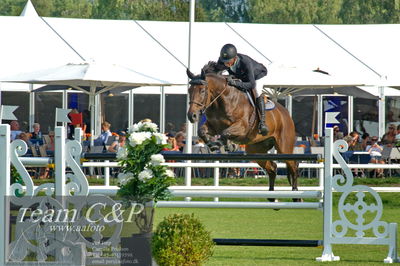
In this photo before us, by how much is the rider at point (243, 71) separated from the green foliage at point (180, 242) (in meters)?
4.53

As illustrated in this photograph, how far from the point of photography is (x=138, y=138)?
750 centimetres

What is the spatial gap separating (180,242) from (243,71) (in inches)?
203

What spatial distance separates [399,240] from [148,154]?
3997 millimetres

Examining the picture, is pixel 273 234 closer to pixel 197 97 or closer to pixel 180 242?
pixel 197 97

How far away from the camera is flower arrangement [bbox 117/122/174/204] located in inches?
288

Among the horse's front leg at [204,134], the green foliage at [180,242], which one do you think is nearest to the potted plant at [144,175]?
the green foliage at [180,242]

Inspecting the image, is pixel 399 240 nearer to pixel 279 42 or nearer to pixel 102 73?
pixel 102 73

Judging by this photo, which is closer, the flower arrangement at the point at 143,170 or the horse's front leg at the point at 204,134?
the flower arrangement at the point at 143,170

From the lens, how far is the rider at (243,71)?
449 inches

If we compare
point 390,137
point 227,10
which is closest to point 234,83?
point 390,137

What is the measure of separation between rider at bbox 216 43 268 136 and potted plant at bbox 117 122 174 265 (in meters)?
3.83

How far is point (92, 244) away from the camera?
6812 millimetres

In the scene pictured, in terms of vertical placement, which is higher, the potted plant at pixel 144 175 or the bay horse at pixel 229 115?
the bay horse at pixel 229 115

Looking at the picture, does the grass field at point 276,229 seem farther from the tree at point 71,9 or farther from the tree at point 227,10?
the tree at point 227,10
